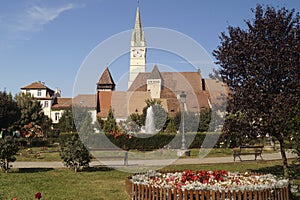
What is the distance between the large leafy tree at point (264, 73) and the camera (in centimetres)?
1052

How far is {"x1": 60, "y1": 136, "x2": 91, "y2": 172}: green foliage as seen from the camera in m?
14.0

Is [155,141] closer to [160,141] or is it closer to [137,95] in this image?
[160,141]

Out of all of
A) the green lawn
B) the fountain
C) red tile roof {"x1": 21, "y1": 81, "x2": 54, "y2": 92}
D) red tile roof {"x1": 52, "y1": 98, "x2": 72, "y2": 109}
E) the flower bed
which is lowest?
the green lawn

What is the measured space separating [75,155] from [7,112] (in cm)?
2663

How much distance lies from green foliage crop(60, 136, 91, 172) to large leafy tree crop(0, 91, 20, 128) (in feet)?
83.3

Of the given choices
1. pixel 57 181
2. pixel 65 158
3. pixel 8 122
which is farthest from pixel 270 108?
pixel 8 122

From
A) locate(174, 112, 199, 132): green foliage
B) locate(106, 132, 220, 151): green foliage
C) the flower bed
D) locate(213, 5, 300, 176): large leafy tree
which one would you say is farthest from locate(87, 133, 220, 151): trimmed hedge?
the flower bed

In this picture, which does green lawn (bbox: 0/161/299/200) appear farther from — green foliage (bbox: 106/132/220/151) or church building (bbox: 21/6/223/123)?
Result: church building (bbox: 21/6/223/123)

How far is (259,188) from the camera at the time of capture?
274 inches

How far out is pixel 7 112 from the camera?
122 feet

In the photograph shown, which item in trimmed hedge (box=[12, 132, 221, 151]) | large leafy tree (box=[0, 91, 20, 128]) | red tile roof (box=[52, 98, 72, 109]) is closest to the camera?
trimmed hedge (box=[12, 132, 221, 151])

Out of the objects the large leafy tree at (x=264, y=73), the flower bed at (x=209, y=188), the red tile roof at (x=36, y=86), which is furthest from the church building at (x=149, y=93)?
the flower bed at (x=209, y=188)

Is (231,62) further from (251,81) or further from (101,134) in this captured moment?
(101,134)

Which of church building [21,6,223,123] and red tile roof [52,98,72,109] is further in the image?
red tile roof [52,98,72,109]
